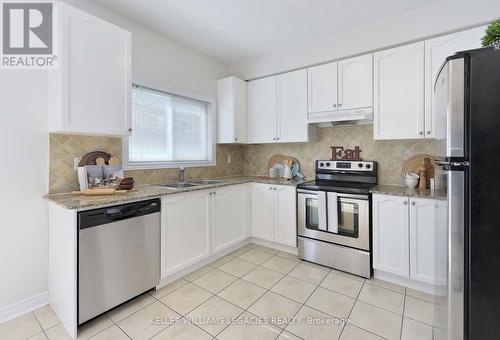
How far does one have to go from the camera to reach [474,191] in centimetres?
96

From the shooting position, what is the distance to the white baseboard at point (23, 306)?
71.2 inches

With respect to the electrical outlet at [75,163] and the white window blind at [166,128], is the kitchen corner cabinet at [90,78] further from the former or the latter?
the white window blind at [166,128]

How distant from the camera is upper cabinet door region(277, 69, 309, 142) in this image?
318 cm

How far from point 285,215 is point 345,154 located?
1136mm

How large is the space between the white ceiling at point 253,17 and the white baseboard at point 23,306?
267 cm

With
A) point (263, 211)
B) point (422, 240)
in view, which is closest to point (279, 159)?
point (263, 211)

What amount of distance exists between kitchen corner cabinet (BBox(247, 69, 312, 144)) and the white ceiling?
0.51 m

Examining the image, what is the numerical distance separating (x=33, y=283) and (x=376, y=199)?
3150mm

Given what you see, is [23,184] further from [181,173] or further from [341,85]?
[341,85]

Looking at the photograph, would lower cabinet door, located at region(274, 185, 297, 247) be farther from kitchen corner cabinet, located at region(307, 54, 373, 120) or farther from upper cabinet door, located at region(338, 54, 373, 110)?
upper cabinet door, located at region(338, 54, 373, 110)

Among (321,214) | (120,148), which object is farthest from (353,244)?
(120,148)

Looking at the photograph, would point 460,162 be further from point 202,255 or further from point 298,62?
point 298,62

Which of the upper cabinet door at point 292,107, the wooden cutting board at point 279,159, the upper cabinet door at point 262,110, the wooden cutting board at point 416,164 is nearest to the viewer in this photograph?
the wooden cutting board at point 416,164

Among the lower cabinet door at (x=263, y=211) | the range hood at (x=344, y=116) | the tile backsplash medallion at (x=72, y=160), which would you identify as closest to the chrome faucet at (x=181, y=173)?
the tile backsplash medallion at (x=72, y=160)
